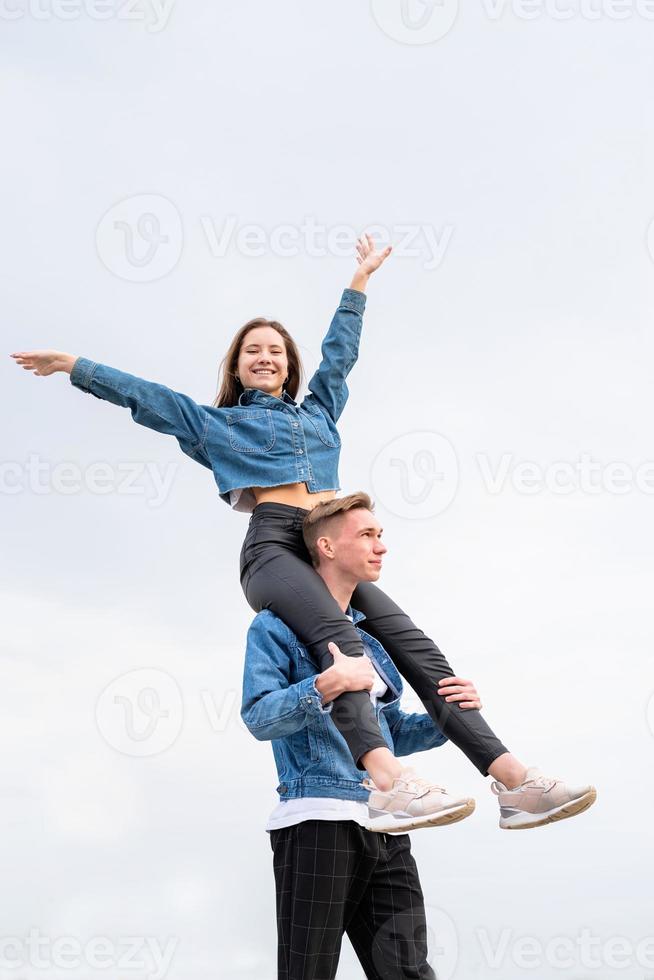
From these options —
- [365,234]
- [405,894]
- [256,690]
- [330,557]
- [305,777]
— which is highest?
[365,234]

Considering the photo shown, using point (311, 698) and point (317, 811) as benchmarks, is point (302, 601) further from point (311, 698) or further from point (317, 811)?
point (317, 811)

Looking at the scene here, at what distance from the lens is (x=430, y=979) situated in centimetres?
416

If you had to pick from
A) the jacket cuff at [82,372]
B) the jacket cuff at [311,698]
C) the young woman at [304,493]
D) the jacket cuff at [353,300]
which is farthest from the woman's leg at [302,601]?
the jacket cuff at [353,300]

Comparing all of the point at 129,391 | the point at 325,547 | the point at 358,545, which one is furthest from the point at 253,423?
the point at 358,545

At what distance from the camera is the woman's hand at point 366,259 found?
5.26m

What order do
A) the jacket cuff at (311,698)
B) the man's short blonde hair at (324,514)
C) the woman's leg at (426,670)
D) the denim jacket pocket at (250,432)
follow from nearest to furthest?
the jacket cuff at (311,698)
the woman's leg at (426,670)
the man's short blonde hair at (324,514)
the denim jacket pocket at (250,432)

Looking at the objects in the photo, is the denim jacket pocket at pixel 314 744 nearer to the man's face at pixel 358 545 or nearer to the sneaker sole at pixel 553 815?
the man's face at pixel 358 545

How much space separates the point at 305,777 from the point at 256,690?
38 centimetres

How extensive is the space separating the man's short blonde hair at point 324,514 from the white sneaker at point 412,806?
101 cm

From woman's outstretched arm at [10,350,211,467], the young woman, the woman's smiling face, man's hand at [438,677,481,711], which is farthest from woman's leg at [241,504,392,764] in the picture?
the woman's smiling face

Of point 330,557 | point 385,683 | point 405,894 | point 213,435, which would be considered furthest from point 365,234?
point 405,894

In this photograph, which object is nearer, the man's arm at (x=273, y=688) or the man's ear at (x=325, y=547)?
the man's arm at (x=273, y=688)

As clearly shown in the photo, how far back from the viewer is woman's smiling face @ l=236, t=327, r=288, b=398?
5.04 meters

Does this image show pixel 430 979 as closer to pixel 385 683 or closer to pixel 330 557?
pixel 385 683
